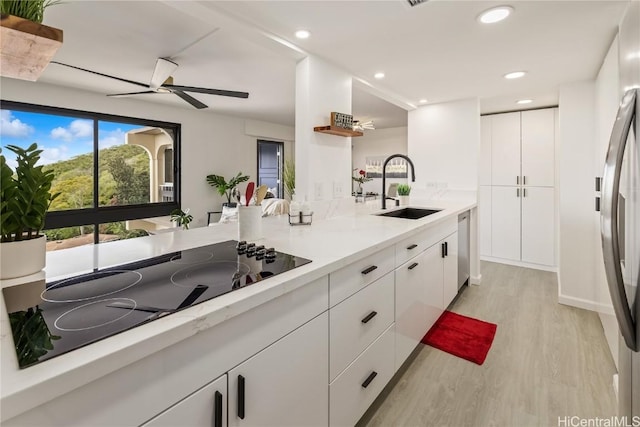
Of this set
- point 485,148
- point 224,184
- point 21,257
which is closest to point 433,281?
point 21,257

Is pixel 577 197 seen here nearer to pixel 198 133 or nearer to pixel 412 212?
pixel 412 212

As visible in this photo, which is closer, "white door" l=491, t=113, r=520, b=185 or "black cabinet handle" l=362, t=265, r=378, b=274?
"black cabinet handle" l=362, t=265, r=378, b=274

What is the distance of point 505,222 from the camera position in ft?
13.7

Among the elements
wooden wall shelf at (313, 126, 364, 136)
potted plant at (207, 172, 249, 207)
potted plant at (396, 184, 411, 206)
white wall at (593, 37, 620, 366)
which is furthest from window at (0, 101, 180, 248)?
white wall at (593, 37, 620, 366)

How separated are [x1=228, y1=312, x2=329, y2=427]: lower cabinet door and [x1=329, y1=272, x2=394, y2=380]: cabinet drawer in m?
0.06

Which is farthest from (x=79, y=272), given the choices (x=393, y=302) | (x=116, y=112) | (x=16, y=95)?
(x=116, y=112)

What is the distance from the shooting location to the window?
12.0 ft

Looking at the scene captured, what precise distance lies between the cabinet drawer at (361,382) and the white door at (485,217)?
10.9ft

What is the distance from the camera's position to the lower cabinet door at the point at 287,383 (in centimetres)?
84

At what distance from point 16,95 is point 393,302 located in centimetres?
460

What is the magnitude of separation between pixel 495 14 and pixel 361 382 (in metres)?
2.03

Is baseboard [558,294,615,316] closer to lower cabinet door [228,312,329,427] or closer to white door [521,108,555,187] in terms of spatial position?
white door [521,108,555,187]

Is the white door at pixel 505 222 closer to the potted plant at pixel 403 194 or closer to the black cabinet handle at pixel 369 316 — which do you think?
the potted plant at pixel 403 194

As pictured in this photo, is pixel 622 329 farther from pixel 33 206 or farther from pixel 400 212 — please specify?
pixel 400 212
